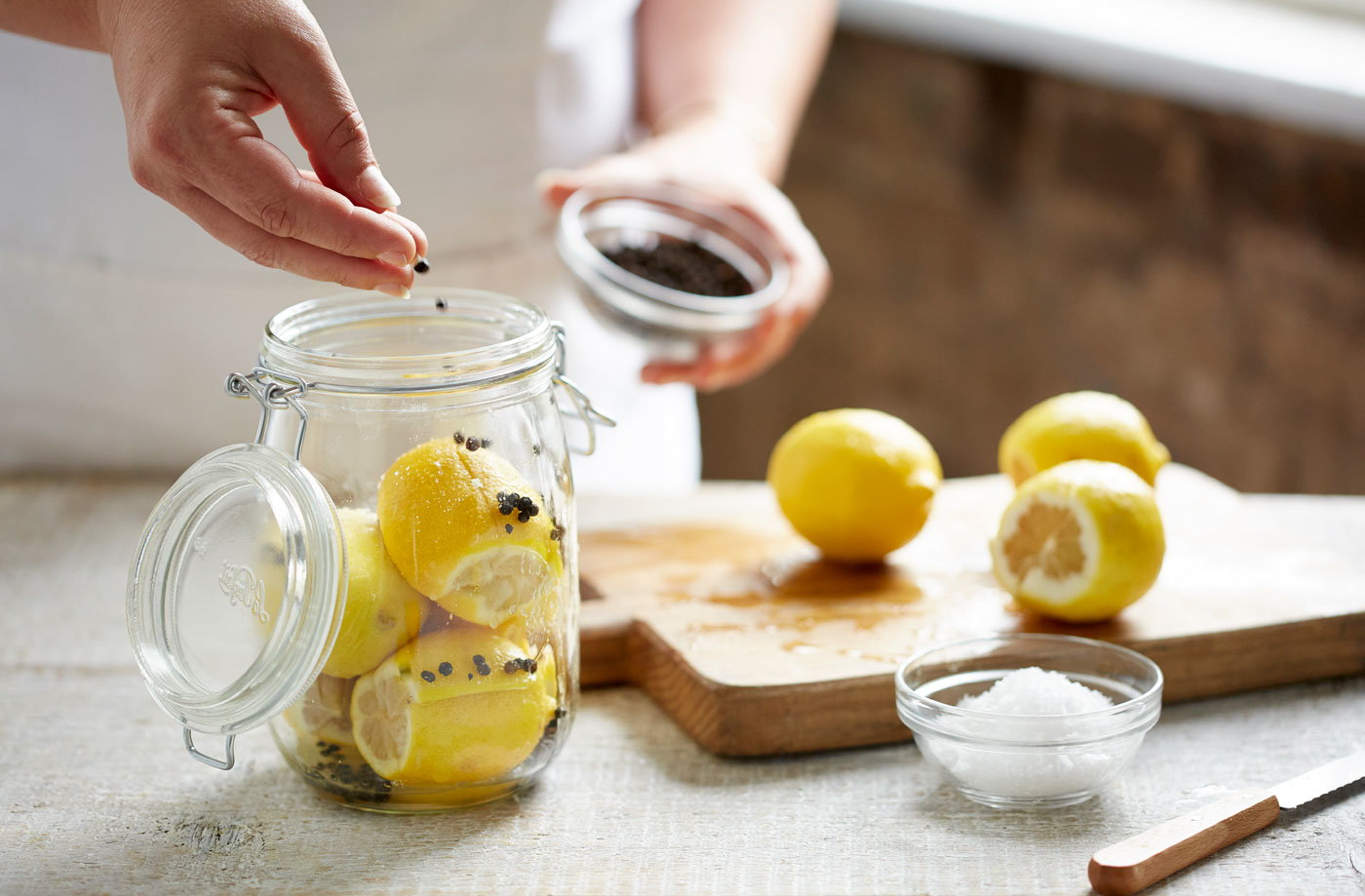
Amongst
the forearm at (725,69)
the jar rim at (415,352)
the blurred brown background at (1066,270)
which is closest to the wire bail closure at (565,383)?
the jar rim at (415,352)

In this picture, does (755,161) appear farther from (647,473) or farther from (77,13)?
(77,13)

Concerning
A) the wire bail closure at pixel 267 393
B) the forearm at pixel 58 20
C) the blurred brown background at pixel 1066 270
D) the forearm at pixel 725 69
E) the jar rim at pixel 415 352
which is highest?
the forearm at pixel 58 20

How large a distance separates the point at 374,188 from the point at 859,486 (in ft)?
1.55

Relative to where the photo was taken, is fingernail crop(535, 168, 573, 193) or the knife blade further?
fingernail crop(535, 168, 573, 193)

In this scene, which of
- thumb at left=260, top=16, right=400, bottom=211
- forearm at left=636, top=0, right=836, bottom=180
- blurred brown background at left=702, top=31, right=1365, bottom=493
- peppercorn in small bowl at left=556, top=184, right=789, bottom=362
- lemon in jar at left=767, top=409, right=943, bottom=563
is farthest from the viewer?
blurred brown background at left=702, top=31, right=1365, bottom=493

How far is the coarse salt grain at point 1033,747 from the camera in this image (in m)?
0.70

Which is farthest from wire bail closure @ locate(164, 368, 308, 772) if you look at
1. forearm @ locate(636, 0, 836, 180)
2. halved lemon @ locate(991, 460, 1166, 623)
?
forearm @ locate(636, 0, 836, 180)

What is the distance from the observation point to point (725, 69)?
1353 millimetres

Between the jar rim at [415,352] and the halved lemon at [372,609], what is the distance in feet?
0.28

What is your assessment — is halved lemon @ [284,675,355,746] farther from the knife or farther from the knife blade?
the knife blade

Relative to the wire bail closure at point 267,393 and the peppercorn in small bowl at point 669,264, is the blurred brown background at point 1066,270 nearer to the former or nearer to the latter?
the peppercorn in small bowl at point 669,264

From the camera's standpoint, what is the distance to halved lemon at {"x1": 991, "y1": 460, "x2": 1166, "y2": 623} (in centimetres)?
85

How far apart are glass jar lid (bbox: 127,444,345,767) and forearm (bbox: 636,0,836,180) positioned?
767mm

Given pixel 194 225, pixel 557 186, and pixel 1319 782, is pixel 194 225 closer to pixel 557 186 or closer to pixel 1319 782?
pixel 557 186
